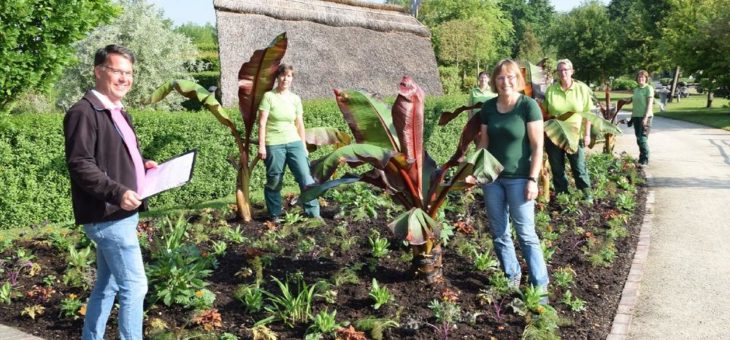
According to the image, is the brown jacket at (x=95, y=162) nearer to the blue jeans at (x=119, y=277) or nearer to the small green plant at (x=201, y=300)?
the blue jeans at (x=119, y=277)

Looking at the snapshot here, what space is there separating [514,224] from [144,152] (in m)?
5.41

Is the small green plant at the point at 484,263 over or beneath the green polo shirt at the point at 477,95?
beneath

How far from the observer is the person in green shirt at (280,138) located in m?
6.68

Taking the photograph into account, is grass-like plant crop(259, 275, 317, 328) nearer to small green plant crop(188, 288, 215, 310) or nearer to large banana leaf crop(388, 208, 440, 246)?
small green plant crop(188, 288, 215, 310)

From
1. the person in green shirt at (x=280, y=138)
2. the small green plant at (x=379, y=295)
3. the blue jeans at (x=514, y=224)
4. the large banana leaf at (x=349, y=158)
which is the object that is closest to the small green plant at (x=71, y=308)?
the large banana leaf at (x=349, y=158)

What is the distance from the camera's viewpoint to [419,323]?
4.44 meters

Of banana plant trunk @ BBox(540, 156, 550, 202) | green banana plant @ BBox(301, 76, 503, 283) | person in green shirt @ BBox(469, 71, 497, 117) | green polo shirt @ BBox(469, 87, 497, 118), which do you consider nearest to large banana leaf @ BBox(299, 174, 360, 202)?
green banana plant @ BBox(301, 76, 503, 283)

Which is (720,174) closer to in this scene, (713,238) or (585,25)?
(713,238)

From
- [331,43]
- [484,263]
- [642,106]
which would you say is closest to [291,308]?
[484,263]

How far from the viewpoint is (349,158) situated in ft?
14.7

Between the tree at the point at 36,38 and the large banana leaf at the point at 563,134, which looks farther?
the tree at the point at 36,38

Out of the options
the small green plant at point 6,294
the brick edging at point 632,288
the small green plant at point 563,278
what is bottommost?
the brick edging at point 632,288

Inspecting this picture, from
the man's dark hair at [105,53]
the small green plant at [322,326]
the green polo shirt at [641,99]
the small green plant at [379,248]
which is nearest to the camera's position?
the man's dark hair at [105,53]

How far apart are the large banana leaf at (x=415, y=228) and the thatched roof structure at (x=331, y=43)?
866 centimetres
